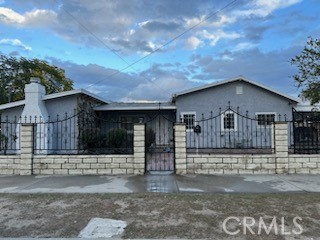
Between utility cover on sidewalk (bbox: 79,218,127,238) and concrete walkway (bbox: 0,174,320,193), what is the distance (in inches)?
81.6

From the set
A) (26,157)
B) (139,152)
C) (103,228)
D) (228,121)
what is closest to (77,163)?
(26,157)

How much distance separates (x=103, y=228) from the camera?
190 inches

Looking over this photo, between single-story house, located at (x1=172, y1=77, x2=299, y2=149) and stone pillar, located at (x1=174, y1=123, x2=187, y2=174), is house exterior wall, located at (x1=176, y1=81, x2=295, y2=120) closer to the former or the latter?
single-story house, located at (x1=172, y1=77, x2=299, y2=149)

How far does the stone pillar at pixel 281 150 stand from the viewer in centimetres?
955

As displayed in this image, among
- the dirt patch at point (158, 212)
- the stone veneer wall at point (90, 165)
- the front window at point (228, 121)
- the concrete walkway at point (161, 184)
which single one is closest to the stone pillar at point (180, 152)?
the concrete walkway at point (161, 184)

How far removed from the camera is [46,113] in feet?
50.3

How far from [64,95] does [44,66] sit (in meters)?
17.0

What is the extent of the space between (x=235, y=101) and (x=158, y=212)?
1432 centimetres

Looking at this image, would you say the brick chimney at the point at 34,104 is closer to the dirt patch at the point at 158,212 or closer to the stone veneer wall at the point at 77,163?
the stone veneer wall at the point at 77,163

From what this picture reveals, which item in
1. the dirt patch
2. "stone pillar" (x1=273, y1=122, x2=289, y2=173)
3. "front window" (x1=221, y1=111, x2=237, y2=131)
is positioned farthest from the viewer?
"front window" (x1=221, y1=111, x2=237, y2=131)

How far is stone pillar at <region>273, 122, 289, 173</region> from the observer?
9.55m

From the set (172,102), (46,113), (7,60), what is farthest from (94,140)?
(7,60)

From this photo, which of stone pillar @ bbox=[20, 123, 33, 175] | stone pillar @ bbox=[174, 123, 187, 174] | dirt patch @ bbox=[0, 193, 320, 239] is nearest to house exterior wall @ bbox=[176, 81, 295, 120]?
stone pillar @ bbox=[174, 123, 187, 174]

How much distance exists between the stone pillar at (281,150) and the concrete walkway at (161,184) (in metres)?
0.47
